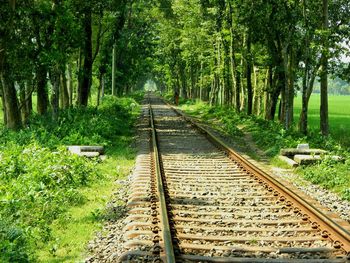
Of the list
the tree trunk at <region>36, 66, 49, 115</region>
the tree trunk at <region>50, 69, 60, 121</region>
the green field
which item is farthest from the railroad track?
the green field

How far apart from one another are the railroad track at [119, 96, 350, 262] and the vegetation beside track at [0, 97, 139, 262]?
0.79 meters

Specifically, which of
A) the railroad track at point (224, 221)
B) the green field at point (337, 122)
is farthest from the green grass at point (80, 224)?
the green field at point (337, 122)

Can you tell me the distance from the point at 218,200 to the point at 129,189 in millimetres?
1960

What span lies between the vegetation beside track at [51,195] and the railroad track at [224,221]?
2.61 ft

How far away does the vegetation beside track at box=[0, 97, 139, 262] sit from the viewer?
6.51 meters

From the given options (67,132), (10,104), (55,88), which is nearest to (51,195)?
(67,132)

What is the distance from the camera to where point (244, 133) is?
70.7 ft

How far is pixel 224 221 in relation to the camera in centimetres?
747

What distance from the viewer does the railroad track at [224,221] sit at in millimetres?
6117

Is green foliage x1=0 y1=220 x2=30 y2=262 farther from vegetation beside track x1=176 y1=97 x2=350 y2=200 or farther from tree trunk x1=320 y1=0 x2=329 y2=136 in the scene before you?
tree trunk x1=320 y1=0 x2=329 y2=136

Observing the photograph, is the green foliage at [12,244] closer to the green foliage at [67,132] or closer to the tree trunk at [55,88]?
the green foliage at [67,132]

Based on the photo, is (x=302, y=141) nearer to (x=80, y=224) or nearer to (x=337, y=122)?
(x=80, y=224)

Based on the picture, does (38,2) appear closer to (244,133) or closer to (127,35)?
(244,133)

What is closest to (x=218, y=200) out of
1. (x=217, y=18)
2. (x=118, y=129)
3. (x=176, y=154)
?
(x=176, y=154)
